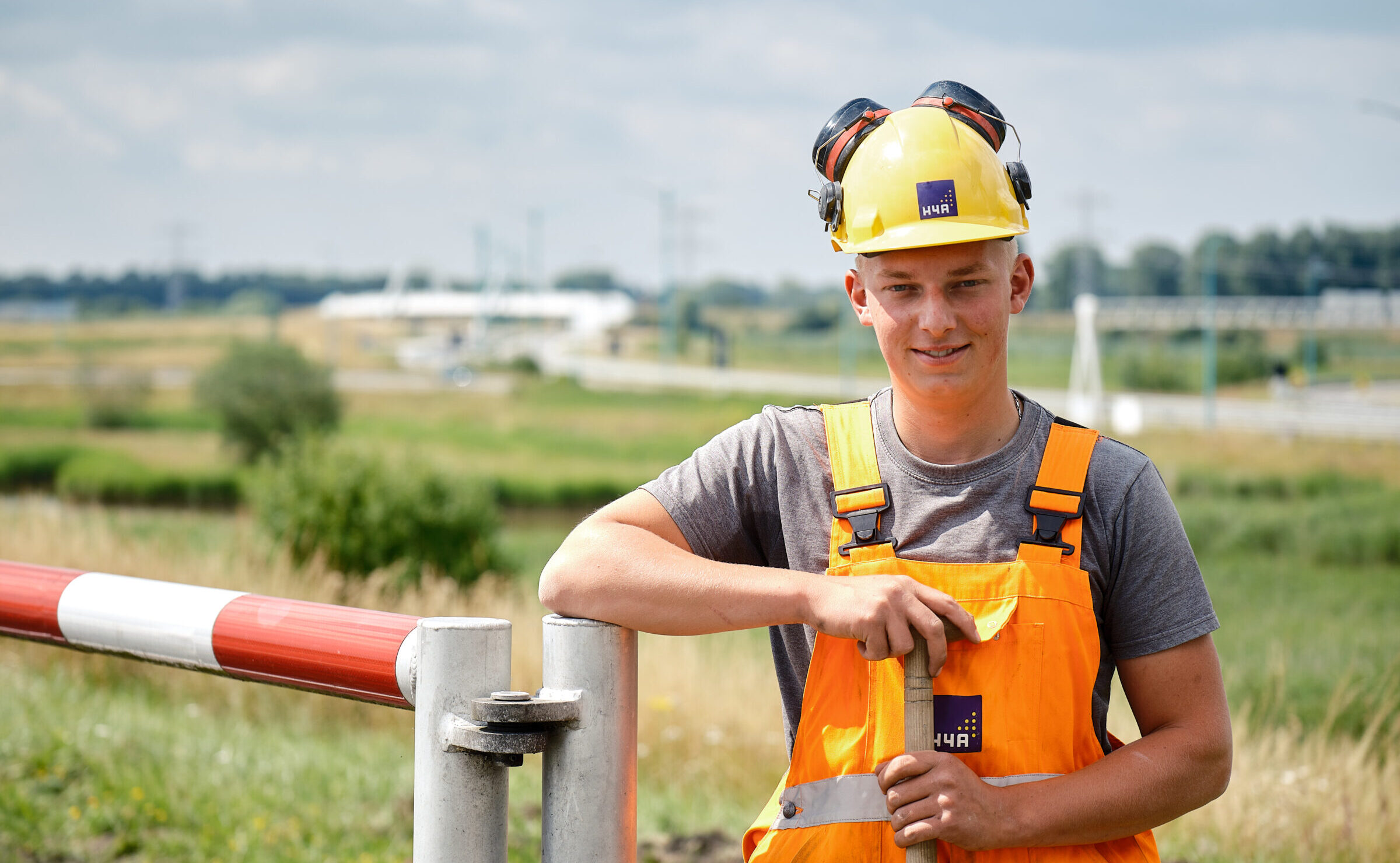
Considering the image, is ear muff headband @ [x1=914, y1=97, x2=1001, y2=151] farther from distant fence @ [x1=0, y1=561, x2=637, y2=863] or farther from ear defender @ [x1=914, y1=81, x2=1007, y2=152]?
distant fence @ [x1=0, y1=561, x2=637, y2=863]

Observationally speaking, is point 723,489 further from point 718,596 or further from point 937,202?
point 937,202

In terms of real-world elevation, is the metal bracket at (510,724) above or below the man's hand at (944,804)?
above

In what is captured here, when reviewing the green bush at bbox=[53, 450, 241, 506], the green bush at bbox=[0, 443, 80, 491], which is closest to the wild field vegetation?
the green bush at bbox=[53, 450, 241, 506]

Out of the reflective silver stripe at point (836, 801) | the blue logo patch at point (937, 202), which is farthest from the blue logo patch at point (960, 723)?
the blue logo patch at point (937, 202)

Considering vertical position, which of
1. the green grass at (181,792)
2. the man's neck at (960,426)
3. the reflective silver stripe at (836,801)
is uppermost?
the man's neck at (960,426)

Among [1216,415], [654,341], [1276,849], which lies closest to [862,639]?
[1276,849]

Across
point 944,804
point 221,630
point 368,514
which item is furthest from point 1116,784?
point 368,514

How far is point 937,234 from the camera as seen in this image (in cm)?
188

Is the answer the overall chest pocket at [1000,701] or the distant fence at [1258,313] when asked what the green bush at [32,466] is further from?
the overall chest pocket at [1000,701]

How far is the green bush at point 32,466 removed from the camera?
38125 mm

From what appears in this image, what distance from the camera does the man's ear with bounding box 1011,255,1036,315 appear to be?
80.7 inches

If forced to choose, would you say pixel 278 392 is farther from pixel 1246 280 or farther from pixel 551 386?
pixel 1246 280

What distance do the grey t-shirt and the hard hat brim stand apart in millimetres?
290

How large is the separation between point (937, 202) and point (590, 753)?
0.99 meters
